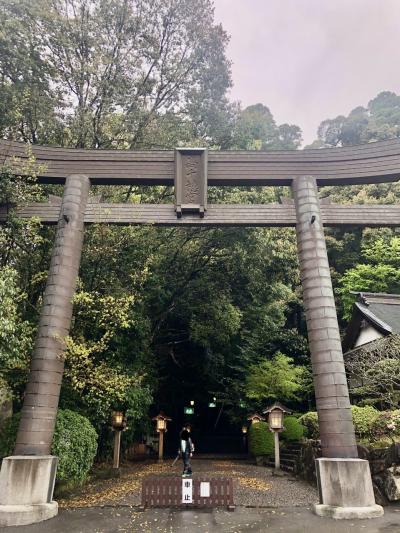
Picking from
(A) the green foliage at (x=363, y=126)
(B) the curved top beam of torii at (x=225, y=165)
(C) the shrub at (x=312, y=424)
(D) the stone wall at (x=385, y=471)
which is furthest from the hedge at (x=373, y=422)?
(A) the green foliage at (x=363, y=126)

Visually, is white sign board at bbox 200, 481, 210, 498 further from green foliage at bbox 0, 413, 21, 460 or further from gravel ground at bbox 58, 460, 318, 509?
green foliage at bbox 0, 413, 21, 460

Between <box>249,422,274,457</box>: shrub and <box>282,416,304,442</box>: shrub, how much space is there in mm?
649

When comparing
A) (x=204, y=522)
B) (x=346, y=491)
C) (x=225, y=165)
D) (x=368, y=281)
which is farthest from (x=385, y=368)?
(x=368, y=281)

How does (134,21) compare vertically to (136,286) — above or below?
above

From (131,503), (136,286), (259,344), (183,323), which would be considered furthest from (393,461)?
(183,323)

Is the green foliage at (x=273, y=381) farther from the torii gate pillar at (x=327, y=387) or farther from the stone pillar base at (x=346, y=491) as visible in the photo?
the stone pillar base at (x=346, y=491)

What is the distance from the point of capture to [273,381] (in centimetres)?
1872

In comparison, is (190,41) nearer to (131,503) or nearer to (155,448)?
(131,503)

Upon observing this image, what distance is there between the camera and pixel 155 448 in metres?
23.1

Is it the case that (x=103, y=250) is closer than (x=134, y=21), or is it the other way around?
(x=103, y=250)

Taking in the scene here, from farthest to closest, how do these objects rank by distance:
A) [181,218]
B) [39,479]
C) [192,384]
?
[192,384] → [181,218] → [39,479]

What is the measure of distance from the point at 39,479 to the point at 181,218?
638cm

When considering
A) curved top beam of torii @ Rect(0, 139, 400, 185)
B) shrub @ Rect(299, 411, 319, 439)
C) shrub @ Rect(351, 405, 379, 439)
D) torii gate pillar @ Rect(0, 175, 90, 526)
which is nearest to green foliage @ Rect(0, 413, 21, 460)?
torii gate pillar @ Rect(0, 175, 90, 526)

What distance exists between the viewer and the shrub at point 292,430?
17900 millimetres
